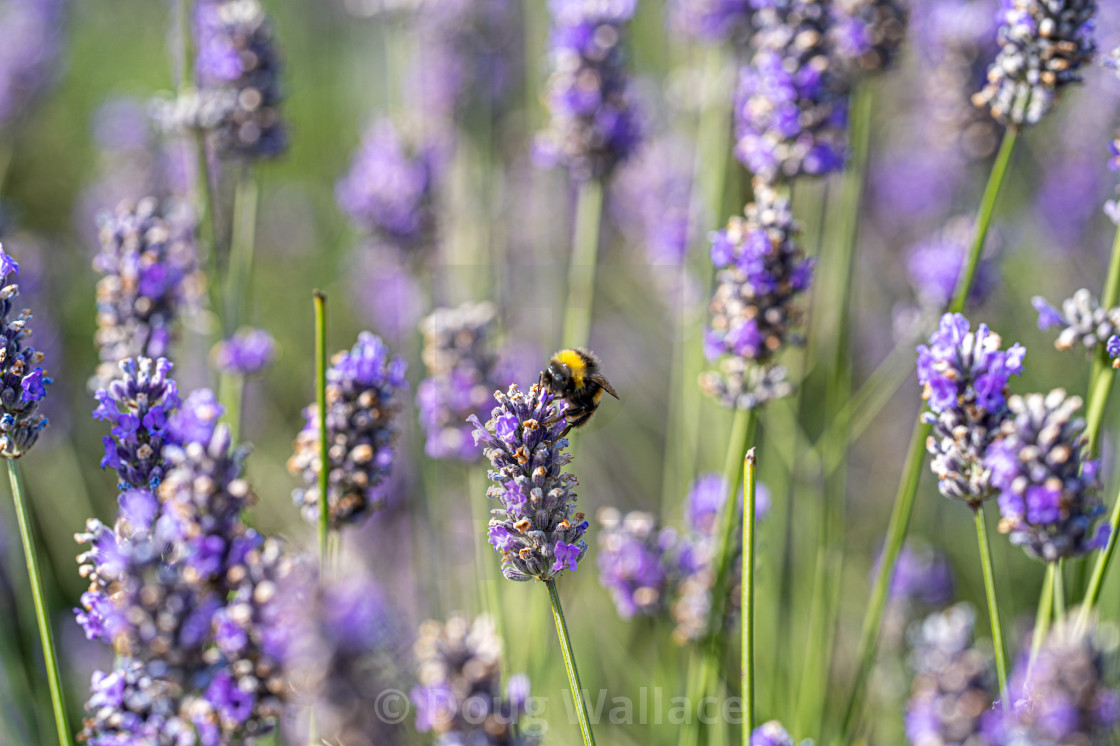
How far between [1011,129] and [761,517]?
4.18ft

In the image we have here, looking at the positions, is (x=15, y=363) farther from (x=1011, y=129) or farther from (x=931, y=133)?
(x=931, y=133)

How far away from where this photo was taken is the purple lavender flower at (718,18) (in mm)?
3529

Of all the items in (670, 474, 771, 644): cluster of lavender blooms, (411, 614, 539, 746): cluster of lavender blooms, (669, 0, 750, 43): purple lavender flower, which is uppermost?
(669, 0, 750, 43): purple lavender flower

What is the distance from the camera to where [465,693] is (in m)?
1.53

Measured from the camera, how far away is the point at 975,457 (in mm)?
1690

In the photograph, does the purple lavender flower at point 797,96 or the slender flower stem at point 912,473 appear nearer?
the slender flower stem at point 912,473

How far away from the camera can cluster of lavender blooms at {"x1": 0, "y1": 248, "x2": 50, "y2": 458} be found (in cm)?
164

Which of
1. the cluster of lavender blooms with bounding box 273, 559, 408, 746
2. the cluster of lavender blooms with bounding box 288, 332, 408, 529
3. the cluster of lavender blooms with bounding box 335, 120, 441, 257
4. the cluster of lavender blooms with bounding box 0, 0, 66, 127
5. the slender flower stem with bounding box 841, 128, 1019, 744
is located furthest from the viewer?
the cluster of lavender blooms with bounding box 0, 0, 66, 127

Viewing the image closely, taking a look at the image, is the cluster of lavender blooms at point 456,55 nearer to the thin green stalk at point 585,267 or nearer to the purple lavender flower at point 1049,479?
the thin green stalk at point 585,267

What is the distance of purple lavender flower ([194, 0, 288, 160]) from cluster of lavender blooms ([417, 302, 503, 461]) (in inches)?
39.6

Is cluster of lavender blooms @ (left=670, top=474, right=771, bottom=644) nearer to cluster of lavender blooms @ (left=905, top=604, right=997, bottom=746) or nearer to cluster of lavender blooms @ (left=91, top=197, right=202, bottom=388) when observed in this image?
cluster of lavender blooms @ (left=905, top=604, right=997, bottom=746)

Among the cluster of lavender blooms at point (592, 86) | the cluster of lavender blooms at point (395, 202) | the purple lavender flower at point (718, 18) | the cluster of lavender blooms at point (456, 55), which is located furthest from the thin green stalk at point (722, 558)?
the cluster of lavender blooms at point (456, 55)

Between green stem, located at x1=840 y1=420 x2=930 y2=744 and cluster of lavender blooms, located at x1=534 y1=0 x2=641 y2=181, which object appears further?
cluster of lavender blooms, located at x1=534 y1=0 x2=641 y2=181

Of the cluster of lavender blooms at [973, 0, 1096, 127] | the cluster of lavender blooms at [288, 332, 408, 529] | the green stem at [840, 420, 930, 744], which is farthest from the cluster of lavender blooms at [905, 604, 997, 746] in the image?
the cluster of lavender blooms at [973, 0, 1096, 127]
